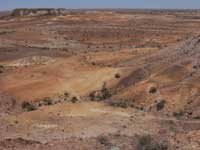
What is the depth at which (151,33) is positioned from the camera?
81.4 meters

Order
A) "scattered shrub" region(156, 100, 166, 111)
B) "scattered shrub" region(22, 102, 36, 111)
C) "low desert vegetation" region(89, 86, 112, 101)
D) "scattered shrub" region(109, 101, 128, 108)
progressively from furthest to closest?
"low desert vegetation" region(89, 86, 112, 101)
"scattered shrub" region(109, 101, 128, 108)
"scattered shrub" region(22, 102, 36, 111)
"scattered shrub" region(156, 100, 166, 111)

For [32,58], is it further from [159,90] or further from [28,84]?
[159,90]

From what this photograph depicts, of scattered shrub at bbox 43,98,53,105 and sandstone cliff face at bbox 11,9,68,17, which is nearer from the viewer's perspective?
scattered shrub at bbox 43,98,53,105

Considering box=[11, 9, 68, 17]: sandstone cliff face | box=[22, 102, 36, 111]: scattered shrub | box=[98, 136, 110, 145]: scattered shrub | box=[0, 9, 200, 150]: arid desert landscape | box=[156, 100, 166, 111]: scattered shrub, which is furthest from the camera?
box=[11, 9, 68, 17]: sandstone cliff face

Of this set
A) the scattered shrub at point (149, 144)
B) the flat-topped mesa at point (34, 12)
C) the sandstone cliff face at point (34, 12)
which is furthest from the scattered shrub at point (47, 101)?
the sandstone cliff face at point (34, 12)

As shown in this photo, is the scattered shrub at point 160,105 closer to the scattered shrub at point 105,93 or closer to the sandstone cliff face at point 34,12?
the scattered shrub at point 105,93

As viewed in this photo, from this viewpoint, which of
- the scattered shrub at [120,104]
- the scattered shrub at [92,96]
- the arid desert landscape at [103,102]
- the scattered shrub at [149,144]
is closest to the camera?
the scattered shrub at [149,144]

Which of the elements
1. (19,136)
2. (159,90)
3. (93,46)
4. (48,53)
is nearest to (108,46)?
(93,46)

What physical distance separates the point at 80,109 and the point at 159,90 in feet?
16.9

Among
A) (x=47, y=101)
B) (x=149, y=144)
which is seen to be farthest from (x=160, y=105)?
(x=149, y=144)

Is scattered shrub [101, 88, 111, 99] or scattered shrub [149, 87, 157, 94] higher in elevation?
scattered shrub [149, 87, 157, 94]

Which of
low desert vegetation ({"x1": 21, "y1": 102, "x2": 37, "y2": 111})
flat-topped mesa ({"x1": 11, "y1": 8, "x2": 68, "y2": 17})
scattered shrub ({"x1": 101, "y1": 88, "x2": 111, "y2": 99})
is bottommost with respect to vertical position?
flat-topped mesa ({"x1": 11, "y1": 8, "x2": 68, "y2": 17})

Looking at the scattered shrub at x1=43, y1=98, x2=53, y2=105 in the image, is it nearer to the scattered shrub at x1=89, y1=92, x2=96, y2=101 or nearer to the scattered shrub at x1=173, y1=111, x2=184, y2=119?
the scattered shrub at x1=89, y1=92, x2=96, y2=101

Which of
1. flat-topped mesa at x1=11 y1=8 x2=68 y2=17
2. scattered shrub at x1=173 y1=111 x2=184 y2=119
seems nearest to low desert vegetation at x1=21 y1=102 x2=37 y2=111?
scattered shrub at x1=173 y1=111 x2=184 y2=119
